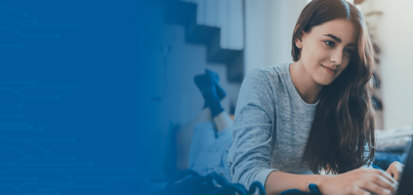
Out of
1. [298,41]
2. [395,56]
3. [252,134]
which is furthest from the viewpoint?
[395,56]

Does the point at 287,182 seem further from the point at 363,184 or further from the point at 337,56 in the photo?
the point at 337,56

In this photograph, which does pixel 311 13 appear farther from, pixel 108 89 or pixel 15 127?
pixel 15 127

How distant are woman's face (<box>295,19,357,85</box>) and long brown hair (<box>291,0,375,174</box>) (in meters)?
0.02

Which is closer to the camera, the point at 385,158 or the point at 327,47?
the point at 327,47

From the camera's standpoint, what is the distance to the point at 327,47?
0.51m

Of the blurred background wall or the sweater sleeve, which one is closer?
the sweater sleeve

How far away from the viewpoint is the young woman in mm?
397

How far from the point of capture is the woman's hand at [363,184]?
34 centimetres

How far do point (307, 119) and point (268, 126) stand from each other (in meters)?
0.18

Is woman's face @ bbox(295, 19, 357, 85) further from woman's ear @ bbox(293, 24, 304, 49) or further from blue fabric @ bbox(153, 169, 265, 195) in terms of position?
blue fabric @ bbox(153, 169, 265, 195)
